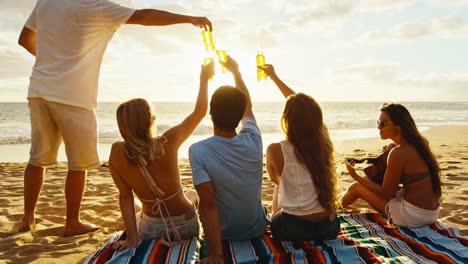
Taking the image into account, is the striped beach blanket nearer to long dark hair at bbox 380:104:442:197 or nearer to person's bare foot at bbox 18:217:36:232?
long dark hair at bbox 380:104:442:197

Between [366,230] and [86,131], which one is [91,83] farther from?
[366,230]

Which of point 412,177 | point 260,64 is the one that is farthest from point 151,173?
point 412,177

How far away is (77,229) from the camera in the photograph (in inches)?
155

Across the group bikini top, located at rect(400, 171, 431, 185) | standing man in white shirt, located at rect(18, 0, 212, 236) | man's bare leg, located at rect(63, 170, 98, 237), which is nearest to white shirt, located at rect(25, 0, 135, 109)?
standing man in white shirt, located at rect(18, 0, 212, 236)

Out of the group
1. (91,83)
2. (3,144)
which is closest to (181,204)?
(91,83)

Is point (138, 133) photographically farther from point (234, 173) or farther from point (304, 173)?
point (304, 173)

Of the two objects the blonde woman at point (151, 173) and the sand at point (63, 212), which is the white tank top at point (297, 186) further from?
the sand at point (63, 212)

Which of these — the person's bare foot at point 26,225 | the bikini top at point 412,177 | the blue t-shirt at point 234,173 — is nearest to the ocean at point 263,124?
the blue t-shirt at point 234,173

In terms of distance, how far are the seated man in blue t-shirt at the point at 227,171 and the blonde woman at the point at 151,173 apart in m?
0.31

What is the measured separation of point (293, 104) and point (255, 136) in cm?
38

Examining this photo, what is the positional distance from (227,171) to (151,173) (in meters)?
0.59

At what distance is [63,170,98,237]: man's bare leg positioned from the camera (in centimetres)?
380

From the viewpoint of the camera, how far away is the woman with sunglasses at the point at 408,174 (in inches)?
143

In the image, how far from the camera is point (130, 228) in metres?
3.16
